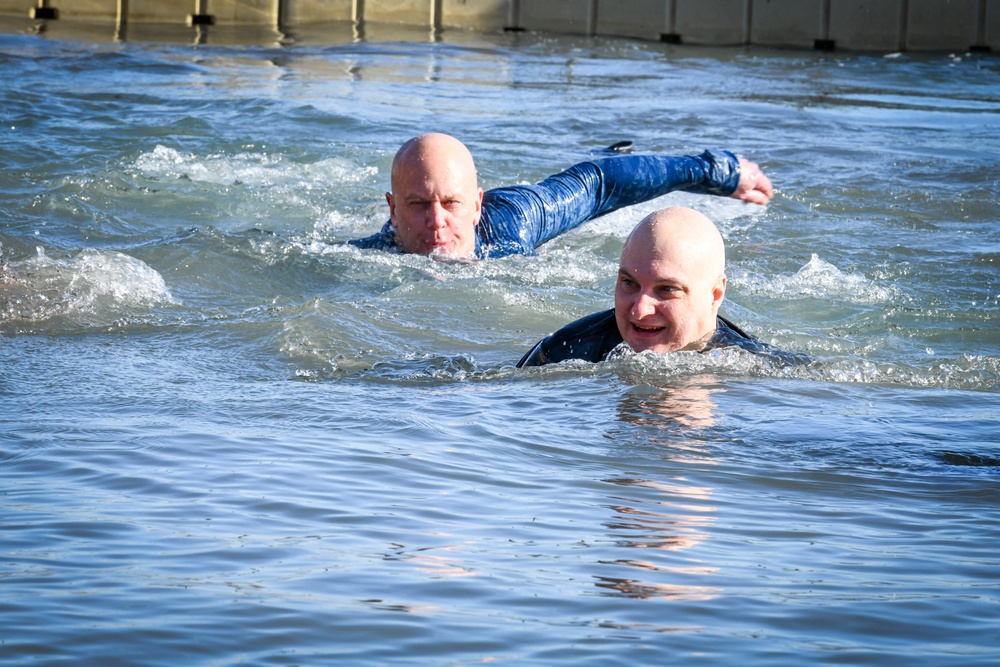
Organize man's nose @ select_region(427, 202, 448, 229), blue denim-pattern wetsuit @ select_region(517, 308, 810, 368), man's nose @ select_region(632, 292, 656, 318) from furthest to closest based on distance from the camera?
man's nose @ select_region(427, 202, 448, 229) → blue denim-pattern wetsuit @ select_region(517, 308, 810, 368) → man's nose @ select_region(632, 292, 656, 318)

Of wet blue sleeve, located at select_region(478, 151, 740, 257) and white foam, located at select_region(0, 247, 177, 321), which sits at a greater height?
wet blue sleeve, located at select_region(478, 151, 740, 257)

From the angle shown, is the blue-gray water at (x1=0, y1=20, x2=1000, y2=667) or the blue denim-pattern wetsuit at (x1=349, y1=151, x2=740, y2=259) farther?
the blue denim-pattern wetsuit at (x1=349, y1=151, x2=740, y2=259)

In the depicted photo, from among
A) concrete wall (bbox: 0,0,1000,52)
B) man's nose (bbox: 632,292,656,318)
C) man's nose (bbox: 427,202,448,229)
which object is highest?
concrete wall (bbox: 0,0,1000,52)

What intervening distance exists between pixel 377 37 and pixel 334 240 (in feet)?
50.0

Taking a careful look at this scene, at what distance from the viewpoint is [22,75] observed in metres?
15.8

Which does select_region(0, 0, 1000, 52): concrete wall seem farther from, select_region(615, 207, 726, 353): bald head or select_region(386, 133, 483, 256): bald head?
select_region(615, 207, 726, 353): bald head

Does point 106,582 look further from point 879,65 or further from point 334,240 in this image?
point 879,65

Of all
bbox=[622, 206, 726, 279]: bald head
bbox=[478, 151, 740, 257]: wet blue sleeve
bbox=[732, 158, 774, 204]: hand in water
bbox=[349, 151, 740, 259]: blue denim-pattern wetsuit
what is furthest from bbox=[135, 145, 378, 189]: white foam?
bbox=[622, 206, 726, 279]: bald head

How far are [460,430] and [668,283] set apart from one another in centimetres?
114

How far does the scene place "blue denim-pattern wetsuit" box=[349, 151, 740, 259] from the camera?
806 centimetres

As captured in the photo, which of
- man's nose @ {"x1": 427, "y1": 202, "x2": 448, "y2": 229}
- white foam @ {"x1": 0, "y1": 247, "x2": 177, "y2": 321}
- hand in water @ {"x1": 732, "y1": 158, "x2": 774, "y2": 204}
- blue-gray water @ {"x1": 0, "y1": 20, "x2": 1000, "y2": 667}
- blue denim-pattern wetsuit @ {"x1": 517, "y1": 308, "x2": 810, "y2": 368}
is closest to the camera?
blue-gray water @ {"x1": 0, "y1": 20, "x2": 1000, "y2": 667}

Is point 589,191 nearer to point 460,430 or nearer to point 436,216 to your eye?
point 436,216

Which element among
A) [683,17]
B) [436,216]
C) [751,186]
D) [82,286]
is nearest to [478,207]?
[436,216]

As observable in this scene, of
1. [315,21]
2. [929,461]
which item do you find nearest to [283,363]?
[929,461]
